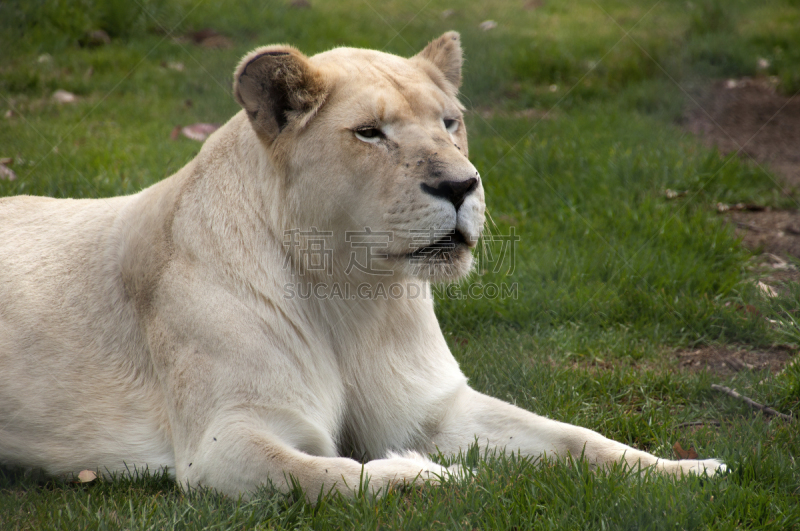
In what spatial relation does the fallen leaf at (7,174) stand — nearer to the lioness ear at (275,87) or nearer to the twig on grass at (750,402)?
the lioness ear at (275,87)

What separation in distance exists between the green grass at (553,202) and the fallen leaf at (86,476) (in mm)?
41

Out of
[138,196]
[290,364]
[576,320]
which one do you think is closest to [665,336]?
[576,320]

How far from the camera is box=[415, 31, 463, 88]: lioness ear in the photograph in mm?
3457

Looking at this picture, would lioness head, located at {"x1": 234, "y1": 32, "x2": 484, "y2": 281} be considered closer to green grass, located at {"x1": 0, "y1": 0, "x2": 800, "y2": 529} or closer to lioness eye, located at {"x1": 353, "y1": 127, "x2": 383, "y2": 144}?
lioness eye, located at {"x1": 353, "y1": 127, "x2": 383, "y2": 144}

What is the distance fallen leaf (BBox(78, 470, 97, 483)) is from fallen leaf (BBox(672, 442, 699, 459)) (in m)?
2.41

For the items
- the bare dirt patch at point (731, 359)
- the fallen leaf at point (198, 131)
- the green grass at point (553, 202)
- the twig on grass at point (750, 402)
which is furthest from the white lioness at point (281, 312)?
the fallen leaf at point (198, 131)

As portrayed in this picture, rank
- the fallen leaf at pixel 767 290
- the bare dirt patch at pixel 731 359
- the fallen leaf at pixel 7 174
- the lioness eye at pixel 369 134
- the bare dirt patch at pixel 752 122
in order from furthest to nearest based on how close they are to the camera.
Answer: the bare dirt patch at pixel 752 122 → the fallen leaf at pixel 7 174 → the fallen leaf at pixel 767 290 → the bare dirt patch at pixel 731 359 → the lioness eye at pixel 369 134

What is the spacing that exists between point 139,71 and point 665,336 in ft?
21.8

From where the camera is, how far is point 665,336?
443cm

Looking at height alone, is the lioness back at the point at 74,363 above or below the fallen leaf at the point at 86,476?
above

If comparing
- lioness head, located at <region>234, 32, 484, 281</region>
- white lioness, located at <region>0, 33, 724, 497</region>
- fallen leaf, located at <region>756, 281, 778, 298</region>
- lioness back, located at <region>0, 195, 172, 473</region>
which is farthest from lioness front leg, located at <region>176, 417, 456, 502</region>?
fallen leaf, located at <region>756, 281, 778, 298</region>

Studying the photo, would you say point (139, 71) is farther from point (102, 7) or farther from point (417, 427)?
point (417, 427)

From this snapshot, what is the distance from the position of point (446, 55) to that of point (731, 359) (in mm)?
2299

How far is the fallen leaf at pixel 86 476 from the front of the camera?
10.0 ft
